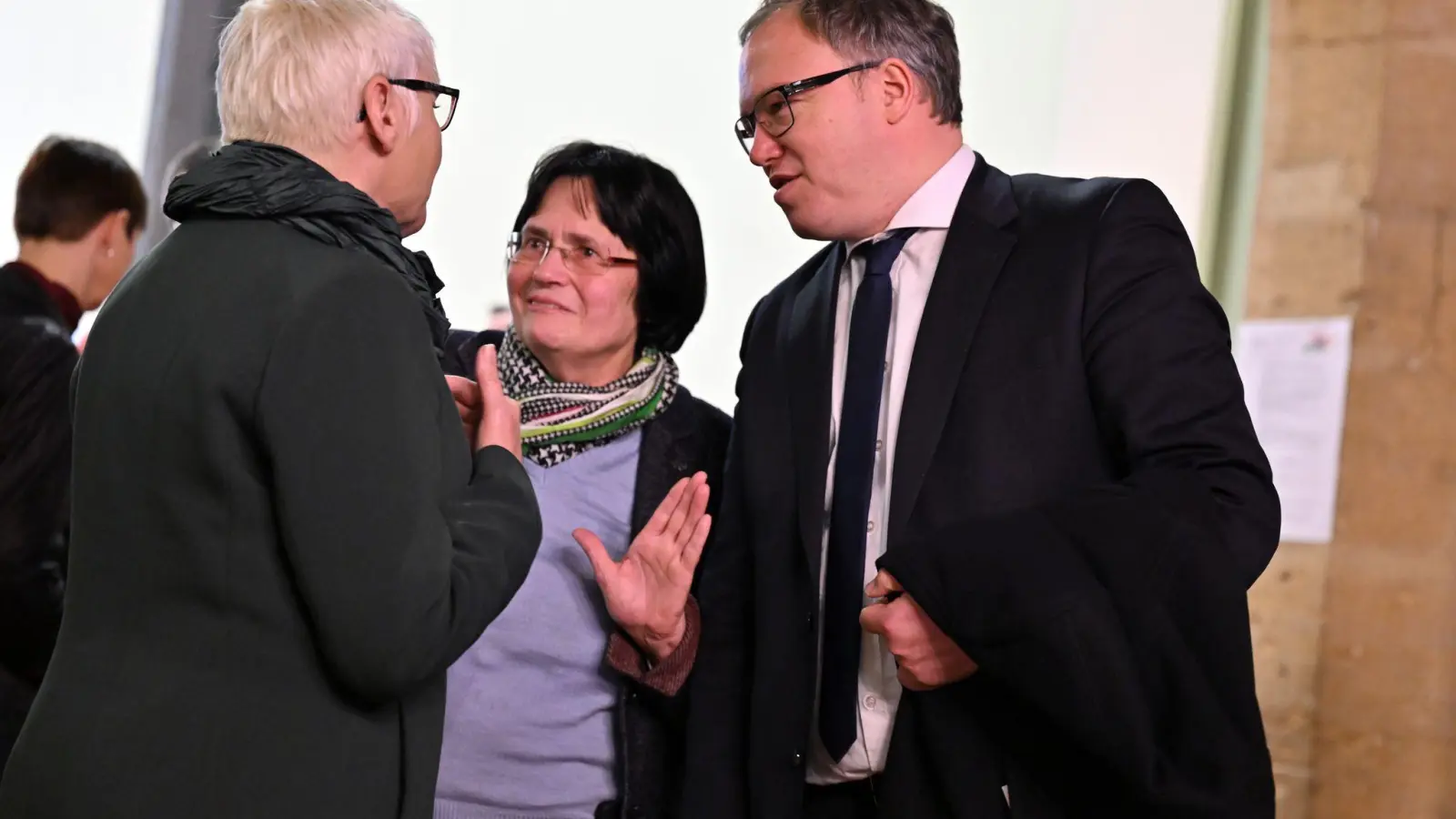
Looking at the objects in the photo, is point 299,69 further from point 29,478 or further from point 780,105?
point 29,478

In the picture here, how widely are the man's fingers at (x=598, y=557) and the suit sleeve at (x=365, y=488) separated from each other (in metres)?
0.64

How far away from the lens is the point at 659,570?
200 centimetres

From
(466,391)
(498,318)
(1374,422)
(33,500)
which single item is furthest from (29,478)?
(1374,422)

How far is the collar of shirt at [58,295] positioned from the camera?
2652mm

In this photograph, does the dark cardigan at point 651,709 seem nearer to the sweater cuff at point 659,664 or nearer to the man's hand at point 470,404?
the sweater cuff at point 659,664

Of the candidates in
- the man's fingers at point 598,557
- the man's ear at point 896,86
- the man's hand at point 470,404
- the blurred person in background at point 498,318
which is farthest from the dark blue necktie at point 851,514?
the blurred person in background at point 498,318

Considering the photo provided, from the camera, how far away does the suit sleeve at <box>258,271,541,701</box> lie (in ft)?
4.00

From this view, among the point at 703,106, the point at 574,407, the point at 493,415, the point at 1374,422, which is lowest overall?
the point at 1374,422

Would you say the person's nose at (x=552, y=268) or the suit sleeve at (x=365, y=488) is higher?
the person's nose at (x=552, y=268)

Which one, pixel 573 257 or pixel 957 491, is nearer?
pixel 957 491

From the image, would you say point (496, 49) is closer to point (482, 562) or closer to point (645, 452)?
point (645, 452)

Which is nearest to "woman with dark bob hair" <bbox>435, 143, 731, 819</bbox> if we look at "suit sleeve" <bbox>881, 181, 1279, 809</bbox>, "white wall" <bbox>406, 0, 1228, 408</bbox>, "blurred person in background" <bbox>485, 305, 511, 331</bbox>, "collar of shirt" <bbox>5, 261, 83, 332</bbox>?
"suit sleeve" <bbox>881, 181, 1279, 809</bbox>

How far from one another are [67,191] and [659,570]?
1.61 meters

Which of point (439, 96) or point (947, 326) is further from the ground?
point (439, 96)
